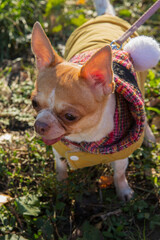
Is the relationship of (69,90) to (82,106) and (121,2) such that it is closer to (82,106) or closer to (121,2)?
(82,106)

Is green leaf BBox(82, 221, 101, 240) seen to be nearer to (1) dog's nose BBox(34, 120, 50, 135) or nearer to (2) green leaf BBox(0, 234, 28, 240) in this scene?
(2) green leaf BBox(0, 234, 28, 240)

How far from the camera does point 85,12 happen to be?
182 inches

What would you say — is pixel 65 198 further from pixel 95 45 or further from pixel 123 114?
pixel 95 45

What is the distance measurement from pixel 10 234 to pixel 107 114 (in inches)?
45.2

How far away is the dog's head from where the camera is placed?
1804mm

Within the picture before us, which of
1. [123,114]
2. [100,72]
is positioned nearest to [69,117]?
[100,72]

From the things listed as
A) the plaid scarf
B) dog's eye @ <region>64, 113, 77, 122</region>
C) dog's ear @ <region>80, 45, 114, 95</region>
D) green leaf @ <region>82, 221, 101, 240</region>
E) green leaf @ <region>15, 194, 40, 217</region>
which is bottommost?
green leaf @ <region>82, 221, 101, 240</region>

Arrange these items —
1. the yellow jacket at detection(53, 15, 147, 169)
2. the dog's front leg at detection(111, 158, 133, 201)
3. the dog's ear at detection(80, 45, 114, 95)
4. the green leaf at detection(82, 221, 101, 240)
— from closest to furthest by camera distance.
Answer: the dog's ear at detection(80, 45, 114, 95)
the green leaf at detection(82, 221, 101, 240)
the yellow jacket at detection(53, 15, 147, 169)
the dog's front leg at detection(111, 158, 133, 201)

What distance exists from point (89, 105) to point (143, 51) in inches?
28.5

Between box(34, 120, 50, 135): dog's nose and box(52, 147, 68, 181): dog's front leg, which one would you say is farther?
box(52, 147, 68, 181): dog's front leg

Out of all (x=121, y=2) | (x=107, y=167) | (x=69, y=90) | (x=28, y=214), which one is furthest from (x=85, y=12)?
(x=28, y=214)

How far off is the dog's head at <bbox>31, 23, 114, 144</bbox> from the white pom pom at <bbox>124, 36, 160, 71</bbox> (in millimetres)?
557

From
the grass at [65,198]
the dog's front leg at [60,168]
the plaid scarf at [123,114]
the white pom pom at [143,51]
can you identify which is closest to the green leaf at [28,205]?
the grass at [65,198]

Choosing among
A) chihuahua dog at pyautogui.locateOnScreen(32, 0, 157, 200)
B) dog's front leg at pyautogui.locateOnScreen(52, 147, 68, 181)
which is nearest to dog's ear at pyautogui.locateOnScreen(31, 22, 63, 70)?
chihuahua dog at pyautogui.locateOnScreen(32, 0, 157, 200)
